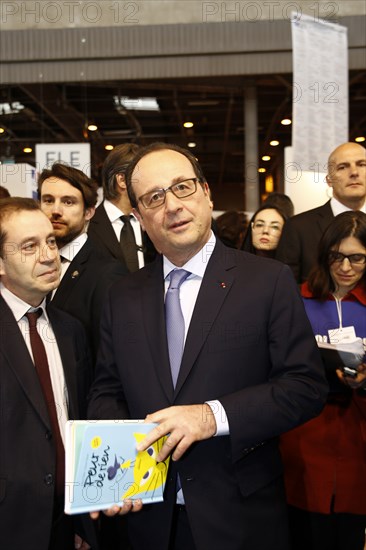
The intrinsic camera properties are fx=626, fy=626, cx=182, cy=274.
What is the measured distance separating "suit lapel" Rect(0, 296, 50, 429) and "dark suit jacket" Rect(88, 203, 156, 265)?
104 centimetres

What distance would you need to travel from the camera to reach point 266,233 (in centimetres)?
412

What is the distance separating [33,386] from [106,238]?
49.9 inches

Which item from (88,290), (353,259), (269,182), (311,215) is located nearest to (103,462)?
(88,290)

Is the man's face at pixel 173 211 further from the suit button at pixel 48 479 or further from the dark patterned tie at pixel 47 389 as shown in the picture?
the suit button at pixel 48 479

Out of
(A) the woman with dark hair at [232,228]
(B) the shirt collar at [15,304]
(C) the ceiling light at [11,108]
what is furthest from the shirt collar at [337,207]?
(C) the ceiling light at [11,108]

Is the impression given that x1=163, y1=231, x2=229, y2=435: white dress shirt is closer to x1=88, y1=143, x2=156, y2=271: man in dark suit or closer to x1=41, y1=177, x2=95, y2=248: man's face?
x1=41, y1=177, x2=95, y2=248: man's face

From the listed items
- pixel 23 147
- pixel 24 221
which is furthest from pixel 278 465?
pixel 23 147

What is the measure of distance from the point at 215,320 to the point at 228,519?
21.4 inches

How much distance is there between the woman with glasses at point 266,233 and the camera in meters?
4.12

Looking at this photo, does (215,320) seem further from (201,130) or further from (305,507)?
(201,130)

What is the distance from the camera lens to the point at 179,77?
6.75 meters

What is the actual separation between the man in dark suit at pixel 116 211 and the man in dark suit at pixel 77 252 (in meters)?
0.15

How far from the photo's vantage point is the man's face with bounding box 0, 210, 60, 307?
2076 millimetres

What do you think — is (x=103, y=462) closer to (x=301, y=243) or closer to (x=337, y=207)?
(x=301, y=243)
